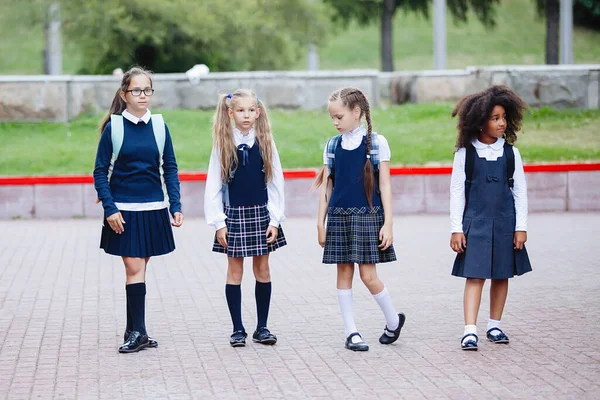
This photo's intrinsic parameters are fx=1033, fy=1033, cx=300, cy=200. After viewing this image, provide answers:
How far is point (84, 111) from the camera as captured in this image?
17.8 metres

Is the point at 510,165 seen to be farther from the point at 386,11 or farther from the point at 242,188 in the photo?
the point at 386,11

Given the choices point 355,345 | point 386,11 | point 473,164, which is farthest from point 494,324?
point 386,11

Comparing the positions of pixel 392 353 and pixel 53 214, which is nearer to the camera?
pixel 392 353

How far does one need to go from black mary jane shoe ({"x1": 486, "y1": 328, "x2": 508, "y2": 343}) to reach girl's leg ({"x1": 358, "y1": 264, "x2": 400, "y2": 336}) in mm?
591

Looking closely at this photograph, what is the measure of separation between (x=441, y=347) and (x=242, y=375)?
1.35 meters

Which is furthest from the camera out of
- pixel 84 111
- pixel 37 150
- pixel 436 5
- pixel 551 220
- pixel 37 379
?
pixel 436 5

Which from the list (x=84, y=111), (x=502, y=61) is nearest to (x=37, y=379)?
(x=84, y=111)

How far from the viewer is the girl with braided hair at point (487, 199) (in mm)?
6316

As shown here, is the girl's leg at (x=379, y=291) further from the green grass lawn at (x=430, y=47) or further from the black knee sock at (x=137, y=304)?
the green grass lawn at (x=430, y=47)

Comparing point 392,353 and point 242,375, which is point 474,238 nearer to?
point 392,353

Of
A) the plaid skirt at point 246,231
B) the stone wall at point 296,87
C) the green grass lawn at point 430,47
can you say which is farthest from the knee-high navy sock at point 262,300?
the green grass lawn at point 430,47

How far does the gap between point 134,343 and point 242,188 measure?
116 cm

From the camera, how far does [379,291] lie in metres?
6.37

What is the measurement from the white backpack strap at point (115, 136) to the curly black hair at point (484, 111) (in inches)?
80.7
